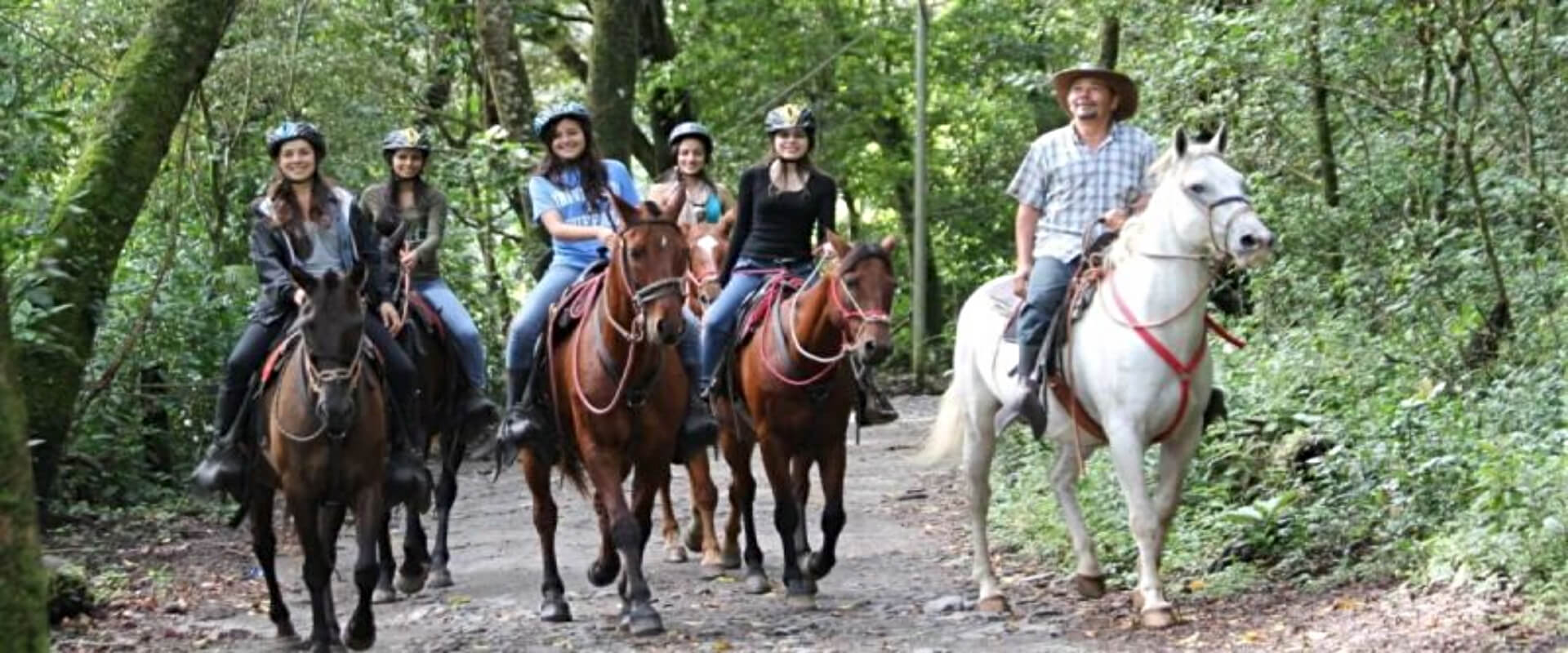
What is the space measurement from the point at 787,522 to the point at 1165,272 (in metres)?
2.70

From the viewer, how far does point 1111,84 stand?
34.8 feet

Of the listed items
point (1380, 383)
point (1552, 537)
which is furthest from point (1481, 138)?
point (1552, 537)

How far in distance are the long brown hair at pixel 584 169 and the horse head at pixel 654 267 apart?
1.30 metres

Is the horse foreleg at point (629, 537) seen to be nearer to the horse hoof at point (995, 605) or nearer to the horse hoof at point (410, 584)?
the horse hoof at point (995, 605)

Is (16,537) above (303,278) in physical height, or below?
below

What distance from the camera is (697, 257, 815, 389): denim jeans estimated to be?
12.3m

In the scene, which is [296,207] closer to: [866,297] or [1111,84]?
[866,297]

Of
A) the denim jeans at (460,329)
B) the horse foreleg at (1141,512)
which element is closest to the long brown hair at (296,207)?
the denim jeans at (460,329)

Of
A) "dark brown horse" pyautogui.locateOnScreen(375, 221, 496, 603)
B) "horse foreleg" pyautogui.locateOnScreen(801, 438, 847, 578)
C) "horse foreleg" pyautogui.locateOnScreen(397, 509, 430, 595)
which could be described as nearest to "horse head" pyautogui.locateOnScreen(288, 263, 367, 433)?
"dark brown horse" pyautogui.locateOnScreen(375, 221, 496, 603)

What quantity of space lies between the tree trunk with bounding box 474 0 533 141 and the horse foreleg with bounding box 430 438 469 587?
8.34 metres

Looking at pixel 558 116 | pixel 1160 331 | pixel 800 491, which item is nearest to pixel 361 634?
pixel 800 491

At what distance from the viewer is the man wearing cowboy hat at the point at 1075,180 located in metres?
10.5

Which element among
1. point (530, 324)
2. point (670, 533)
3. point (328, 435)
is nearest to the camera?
point (328, 435)

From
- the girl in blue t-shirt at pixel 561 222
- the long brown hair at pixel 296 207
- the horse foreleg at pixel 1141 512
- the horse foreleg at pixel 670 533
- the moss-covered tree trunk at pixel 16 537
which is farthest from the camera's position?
the horse foreleg at pixel 670 533
